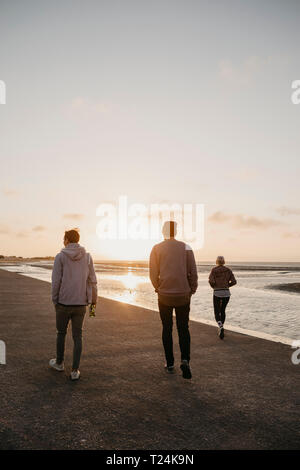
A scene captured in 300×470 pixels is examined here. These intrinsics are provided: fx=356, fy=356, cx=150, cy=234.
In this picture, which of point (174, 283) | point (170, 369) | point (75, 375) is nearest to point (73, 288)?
point (75, 375)

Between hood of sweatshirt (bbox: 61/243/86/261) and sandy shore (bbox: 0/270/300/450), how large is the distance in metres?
1.89

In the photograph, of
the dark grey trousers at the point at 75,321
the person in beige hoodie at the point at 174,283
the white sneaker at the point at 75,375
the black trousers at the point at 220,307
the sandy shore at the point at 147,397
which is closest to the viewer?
the sandy shore at the point at 147,397

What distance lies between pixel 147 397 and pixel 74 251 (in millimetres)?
2400

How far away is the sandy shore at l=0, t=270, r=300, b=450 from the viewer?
370cm

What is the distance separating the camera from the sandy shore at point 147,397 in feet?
12.1

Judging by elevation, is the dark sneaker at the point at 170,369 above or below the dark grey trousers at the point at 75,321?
below

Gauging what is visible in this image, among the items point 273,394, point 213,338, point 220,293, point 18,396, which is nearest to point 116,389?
point 18,396

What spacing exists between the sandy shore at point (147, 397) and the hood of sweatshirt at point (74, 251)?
6.22 ft

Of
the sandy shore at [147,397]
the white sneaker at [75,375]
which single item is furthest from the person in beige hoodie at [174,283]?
the white sneaker at [75,375]

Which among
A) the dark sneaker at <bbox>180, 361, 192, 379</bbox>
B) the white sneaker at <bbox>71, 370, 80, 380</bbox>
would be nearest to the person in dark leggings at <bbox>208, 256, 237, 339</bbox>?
the dark sneaker at <bbox>180, 361, 192, 379</bbox>

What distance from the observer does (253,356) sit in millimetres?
6895

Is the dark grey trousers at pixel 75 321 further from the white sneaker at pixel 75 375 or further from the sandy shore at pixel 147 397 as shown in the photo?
the sandy shore at pixel 147 397
